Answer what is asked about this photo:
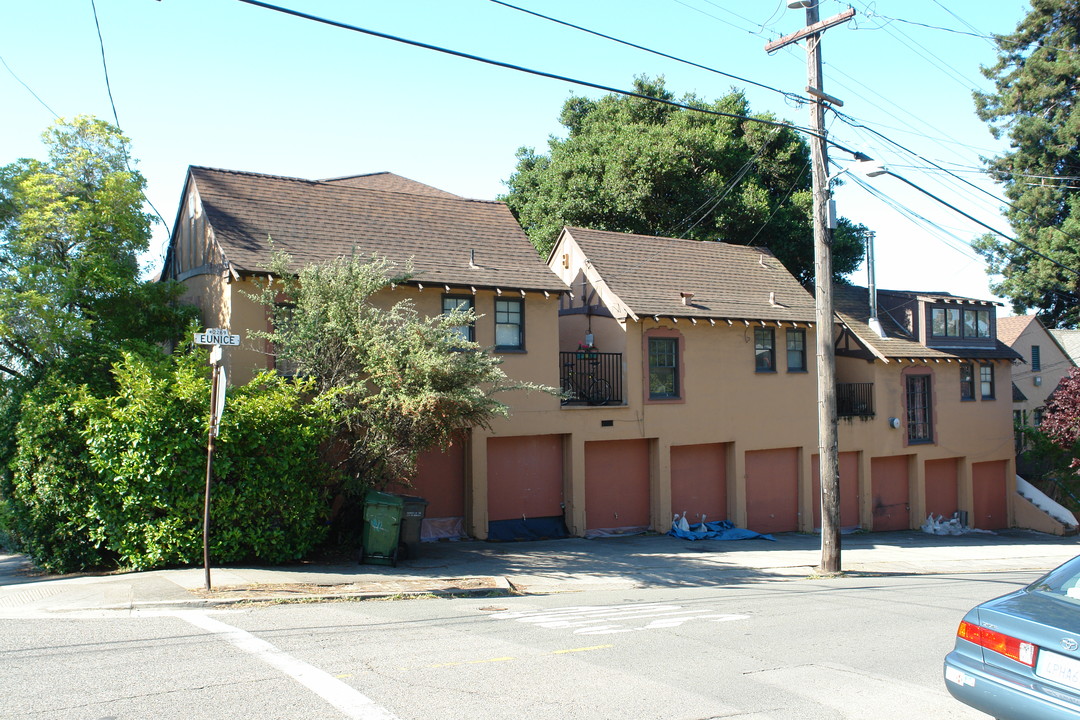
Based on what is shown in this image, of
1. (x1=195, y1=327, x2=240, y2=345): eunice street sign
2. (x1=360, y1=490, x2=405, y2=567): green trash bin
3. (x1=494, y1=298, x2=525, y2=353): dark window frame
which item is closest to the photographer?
(x1=195, y1=327, x2=240, y2=345): eunice street sign

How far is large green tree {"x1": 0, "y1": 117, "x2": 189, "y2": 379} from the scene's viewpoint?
14.4m

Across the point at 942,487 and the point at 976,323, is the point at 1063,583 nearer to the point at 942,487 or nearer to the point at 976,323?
the point at 942,487

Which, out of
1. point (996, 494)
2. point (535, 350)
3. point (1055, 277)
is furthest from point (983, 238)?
point (535, 350)

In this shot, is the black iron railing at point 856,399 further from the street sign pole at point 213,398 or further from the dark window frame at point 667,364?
the street sign pole at point 213,398

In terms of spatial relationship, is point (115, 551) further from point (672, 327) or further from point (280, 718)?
point (672, 327)

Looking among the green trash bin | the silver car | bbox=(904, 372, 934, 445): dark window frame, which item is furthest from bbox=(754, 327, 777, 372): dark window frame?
the silver car

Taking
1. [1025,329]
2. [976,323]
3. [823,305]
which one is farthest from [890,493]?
[1025,329]

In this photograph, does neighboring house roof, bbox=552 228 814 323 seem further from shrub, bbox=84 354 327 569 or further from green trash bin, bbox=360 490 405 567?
shrub, bbox=84 354 327 569

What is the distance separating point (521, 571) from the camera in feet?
46.8

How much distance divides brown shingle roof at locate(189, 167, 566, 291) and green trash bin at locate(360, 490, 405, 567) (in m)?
4.63

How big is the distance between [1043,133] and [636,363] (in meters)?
27.2

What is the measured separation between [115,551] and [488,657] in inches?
323

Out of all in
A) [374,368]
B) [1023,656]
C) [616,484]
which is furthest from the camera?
[616,484]

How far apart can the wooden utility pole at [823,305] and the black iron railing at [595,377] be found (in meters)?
5.28
